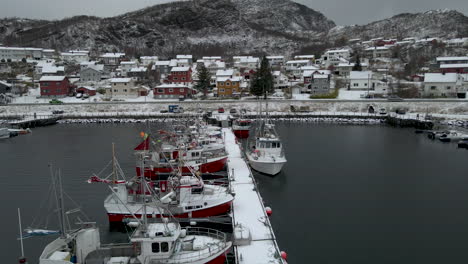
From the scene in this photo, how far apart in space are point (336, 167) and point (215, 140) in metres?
11.9

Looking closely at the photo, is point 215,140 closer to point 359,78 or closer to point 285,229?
point 285,229

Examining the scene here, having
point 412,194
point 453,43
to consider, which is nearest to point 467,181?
point 412,194

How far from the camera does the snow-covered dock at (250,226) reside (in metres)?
16.4

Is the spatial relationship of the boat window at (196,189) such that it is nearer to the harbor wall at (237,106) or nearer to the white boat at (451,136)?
the white boat at (451,136)

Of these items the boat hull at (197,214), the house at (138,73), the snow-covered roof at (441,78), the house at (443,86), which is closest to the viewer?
the boat hull at (197,214)

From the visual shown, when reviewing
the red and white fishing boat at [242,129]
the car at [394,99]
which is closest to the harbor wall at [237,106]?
the car at [394,99]

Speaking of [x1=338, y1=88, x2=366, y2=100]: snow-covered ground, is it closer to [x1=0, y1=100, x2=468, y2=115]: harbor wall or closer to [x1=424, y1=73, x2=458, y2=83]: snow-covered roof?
[x1=0, y1=100, x2=468, y2=115]: harbor wall

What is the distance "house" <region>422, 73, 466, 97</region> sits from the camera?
236ft

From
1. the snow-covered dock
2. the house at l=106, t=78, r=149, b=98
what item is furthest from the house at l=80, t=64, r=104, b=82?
the snow-covered dock

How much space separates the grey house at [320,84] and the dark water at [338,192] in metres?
30.4

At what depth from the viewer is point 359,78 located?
79.1 metres

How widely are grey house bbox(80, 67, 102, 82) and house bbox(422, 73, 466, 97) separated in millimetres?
77429

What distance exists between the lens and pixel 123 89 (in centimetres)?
8075

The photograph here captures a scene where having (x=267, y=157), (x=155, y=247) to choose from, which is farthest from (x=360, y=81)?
(x=155, y=247)
